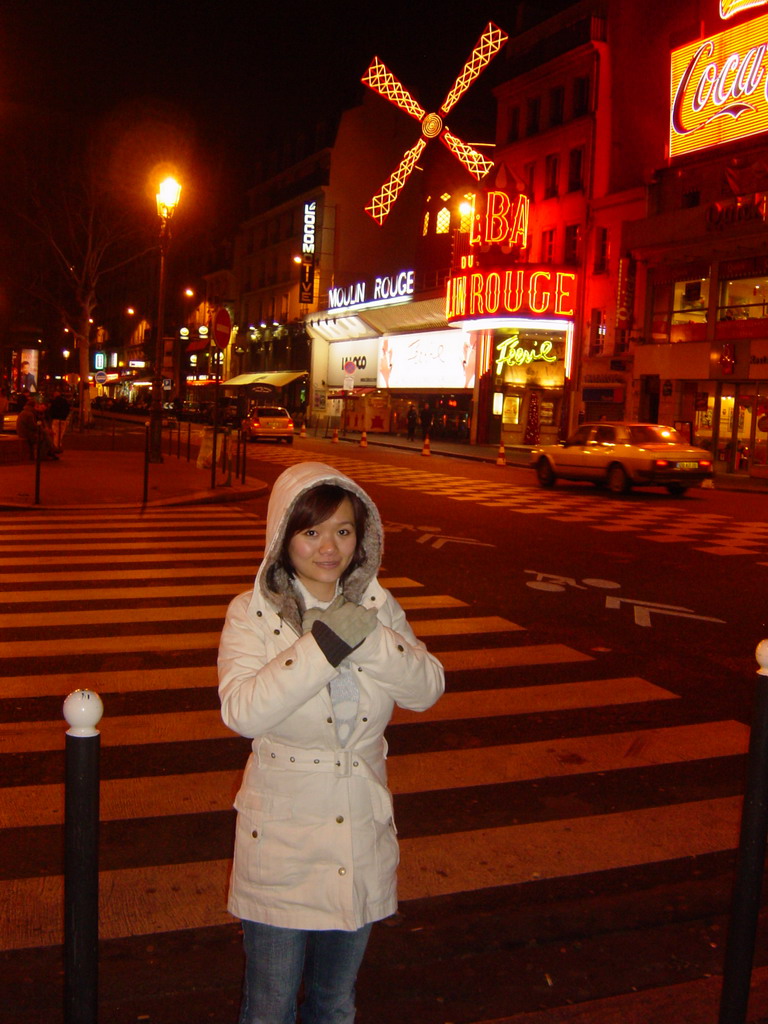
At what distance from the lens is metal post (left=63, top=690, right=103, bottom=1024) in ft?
7.66

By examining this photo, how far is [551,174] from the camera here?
41.8 metres

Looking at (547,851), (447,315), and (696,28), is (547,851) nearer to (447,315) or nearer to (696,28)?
(696,28)

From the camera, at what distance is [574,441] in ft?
79.9

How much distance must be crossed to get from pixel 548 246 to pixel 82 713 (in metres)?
41.5

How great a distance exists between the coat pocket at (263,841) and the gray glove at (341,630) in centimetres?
44

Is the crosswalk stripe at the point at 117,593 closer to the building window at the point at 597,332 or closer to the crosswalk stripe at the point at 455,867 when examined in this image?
the crosswalk stripe at the point at 455,867

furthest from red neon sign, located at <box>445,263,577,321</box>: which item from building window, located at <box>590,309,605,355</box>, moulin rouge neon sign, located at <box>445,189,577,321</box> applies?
building window, located at <box>590,309,605,355</box>

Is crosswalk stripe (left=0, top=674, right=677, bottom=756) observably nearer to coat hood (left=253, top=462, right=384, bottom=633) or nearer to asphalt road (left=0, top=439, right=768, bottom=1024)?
asphalt road (left=0, top=439, right=768, bottom=1024)

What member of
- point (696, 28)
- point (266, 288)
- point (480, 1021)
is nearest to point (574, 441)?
point (696, 28)

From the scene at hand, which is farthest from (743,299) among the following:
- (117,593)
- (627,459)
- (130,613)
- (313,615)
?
(313,615)

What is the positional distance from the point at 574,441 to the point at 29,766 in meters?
20.3

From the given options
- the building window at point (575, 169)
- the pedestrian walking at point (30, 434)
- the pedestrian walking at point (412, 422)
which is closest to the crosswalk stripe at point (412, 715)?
the pedestrian walking at point (30, 434)

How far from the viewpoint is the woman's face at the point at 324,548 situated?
9.16 ft

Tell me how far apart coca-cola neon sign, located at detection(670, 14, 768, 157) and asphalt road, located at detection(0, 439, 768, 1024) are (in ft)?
75.4
